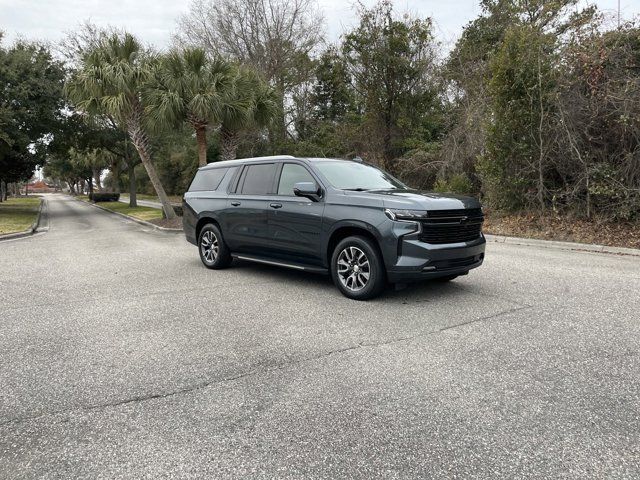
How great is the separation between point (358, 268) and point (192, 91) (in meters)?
12.1

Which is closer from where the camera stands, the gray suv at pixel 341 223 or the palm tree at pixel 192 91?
the gray suv at pixel 341 223

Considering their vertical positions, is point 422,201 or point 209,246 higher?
point 422,201

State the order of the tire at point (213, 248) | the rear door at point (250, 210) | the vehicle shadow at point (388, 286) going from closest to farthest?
the vehicle shadow at point (388, 286), the rear door at point (250, 210), the tire at point (213, 248)

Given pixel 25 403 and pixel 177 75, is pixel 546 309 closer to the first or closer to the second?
pixel 25 403

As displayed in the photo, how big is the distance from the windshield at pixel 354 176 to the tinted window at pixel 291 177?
0.22 m

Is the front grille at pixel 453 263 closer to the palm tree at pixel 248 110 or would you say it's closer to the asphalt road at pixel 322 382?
the asphalt road at pixel 322 382

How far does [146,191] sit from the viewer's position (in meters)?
66.3

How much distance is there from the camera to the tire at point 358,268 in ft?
18.0

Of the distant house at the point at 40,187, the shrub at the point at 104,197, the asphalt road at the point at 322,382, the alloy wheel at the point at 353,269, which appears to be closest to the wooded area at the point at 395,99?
the asphalt road at the point at 322,382

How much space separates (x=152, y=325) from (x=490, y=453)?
11.9ft

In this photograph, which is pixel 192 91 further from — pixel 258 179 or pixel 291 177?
pixel 291 177

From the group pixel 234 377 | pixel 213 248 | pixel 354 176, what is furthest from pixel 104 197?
pixel 234 377

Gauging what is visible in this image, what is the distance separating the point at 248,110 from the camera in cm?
1600

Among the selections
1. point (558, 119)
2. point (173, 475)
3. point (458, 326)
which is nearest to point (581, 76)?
point (558, 119)
